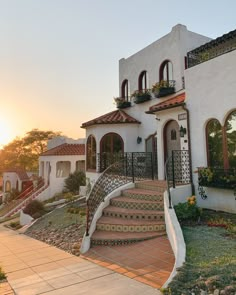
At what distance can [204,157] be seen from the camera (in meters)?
9.17

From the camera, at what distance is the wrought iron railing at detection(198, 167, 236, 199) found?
25.7 feet

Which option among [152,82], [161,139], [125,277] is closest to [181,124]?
[161,139]

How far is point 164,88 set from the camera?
1339 centimetres

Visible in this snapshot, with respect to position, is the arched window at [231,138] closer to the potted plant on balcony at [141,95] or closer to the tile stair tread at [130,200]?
the tile stair tread at [130,200]

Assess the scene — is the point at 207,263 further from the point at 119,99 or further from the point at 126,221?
the point at 119,99

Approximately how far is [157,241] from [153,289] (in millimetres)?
2429

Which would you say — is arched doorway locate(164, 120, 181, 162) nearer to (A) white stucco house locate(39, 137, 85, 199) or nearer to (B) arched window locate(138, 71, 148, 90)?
(B) arched window locate(138, 71, 148, 90)

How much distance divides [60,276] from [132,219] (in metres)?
3.25

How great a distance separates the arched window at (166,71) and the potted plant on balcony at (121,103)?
307cm

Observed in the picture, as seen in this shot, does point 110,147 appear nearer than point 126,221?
No

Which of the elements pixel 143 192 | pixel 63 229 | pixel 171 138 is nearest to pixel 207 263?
pixel 143 192

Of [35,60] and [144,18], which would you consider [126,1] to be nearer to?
[144,18]

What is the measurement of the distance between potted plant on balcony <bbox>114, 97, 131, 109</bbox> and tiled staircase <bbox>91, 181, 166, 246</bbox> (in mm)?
8392

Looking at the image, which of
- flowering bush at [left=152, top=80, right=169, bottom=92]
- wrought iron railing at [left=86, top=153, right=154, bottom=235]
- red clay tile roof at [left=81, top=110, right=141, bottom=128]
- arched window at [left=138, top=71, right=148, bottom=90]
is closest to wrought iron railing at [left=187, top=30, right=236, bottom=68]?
flowering bush at [left=152, top=80, right=169, bottom=92]
